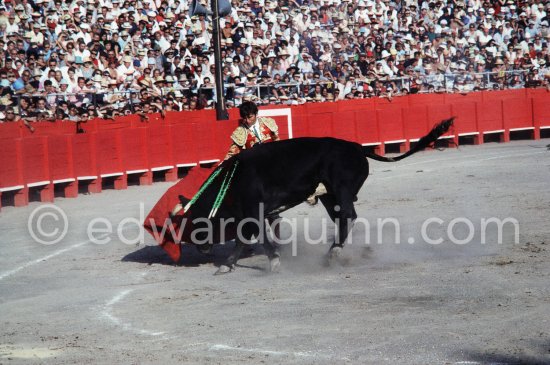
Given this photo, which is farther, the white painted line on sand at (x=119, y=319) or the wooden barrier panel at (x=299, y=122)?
the wooden barrier panel at (x=299, y=122)

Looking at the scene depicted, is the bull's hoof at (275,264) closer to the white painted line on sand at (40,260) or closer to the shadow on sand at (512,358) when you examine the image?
the white painted line on sand at (40,260)

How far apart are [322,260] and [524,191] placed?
215 inches

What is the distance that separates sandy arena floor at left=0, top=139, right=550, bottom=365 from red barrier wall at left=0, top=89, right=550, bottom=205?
2705mm

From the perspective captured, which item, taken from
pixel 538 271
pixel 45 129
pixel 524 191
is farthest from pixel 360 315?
pixel 45 129

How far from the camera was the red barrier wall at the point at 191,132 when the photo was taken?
1559cm

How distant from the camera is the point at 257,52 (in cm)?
2030

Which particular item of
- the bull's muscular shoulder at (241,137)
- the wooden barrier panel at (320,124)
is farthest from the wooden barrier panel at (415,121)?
the bull's muscular shoulder at (241,137)

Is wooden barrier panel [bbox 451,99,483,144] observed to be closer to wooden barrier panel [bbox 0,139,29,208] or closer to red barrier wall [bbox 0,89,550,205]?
red barrier wall [bbox 0,89,550,205]

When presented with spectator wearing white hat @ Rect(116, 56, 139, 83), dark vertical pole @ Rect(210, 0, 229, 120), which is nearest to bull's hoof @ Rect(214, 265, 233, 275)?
dark vertical pole @ Rect(210, 0, 229, 120)

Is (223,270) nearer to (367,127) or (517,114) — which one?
(367,127)

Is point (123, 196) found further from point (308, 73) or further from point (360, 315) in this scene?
point (360, 315)

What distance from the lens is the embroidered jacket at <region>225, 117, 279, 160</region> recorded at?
30.8 feet

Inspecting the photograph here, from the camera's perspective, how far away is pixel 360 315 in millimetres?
6621

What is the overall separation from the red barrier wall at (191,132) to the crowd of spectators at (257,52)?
31 cm
